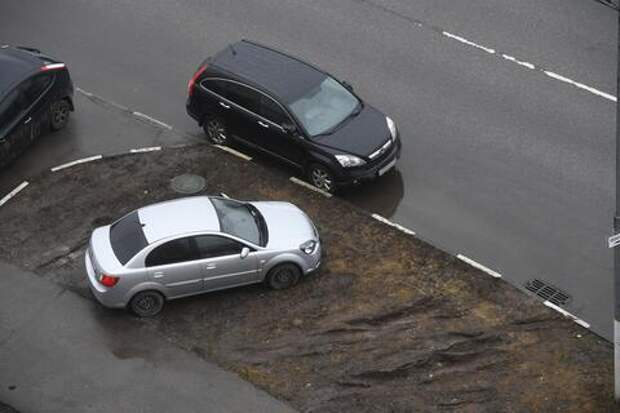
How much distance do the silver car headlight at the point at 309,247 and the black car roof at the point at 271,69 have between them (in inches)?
131

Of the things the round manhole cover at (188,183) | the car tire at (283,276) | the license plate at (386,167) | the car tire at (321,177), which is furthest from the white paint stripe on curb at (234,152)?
the car tire at (283,276)

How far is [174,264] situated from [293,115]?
4.13 m

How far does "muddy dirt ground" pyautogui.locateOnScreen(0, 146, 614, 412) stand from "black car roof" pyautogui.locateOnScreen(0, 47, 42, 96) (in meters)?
2.27

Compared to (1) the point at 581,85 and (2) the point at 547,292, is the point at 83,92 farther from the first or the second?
(2) the point at 547,292

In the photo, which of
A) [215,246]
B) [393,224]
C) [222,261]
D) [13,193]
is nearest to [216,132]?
[13,193]

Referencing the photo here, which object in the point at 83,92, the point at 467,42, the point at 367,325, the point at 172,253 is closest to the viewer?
the point at 172,253

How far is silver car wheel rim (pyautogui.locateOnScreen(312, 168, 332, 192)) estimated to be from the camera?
18.6m

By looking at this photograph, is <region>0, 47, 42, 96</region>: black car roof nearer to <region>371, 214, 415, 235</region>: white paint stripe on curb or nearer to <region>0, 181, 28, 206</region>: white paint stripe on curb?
<region>0, 181, 28, 206</region>: white paint stripe on curb

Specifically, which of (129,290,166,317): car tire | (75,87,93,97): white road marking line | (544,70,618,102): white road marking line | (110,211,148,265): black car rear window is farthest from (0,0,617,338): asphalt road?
(129,290,166,317): car tire

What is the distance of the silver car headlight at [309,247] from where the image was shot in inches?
651

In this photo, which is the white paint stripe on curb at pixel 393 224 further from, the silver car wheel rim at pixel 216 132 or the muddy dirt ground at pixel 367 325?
the silver car wheel rim at pixel 216 132

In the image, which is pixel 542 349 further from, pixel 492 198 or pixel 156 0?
pixel 156 0

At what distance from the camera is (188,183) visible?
1911cm

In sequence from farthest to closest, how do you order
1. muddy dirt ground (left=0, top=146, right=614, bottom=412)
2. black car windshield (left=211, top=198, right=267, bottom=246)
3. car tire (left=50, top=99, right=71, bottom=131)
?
car tire (left=50, top=99, right=71, bottom=131) → black car windshield (left=211, top=198, right=267, bottom=246) → muddy dirt ground (left=0, top=146, right=614, bottom=412)
